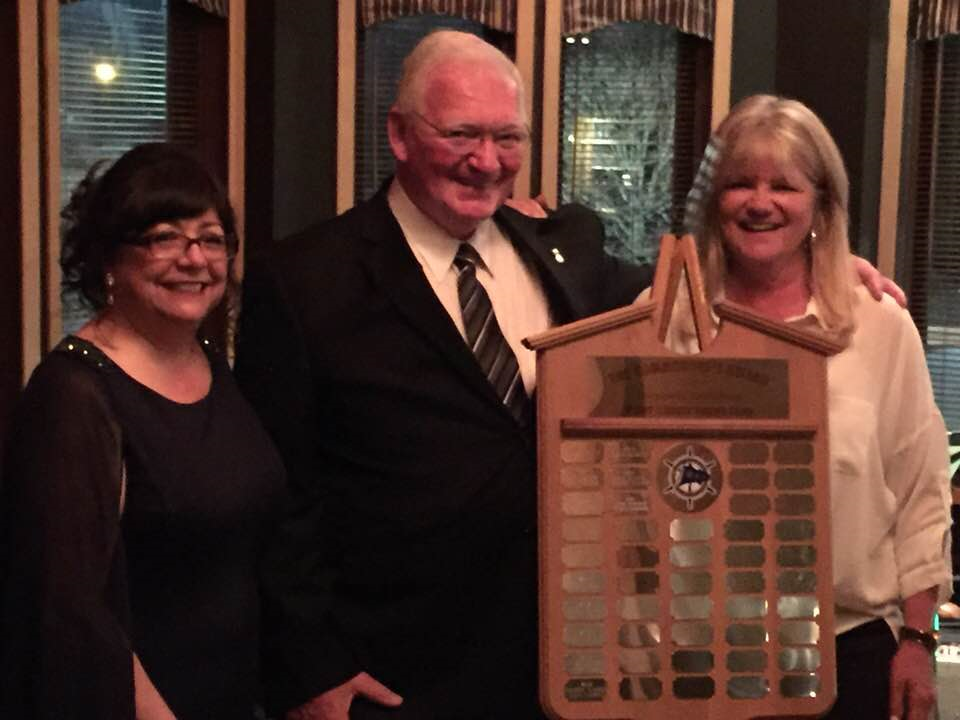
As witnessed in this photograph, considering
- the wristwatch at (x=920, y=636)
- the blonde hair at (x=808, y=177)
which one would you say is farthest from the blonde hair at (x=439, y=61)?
the wristwatch at (x=920, y=636)

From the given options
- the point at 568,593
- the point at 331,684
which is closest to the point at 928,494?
the point at 568,593

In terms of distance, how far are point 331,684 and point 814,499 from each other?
76 centimetres

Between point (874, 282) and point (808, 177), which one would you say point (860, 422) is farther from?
point (808, 177)

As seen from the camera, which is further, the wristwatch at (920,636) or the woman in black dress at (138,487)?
the wristwatch at (920,636)

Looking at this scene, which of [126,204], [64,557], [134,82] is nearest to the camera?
[64,557]

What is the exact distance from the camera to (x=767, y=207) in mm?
2023

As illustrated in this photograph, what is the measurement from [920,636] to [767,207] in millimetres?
685

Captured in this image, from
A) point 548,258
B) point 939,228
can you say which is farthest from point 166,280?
point 939,228

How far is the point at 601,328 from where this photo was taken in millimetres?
1873

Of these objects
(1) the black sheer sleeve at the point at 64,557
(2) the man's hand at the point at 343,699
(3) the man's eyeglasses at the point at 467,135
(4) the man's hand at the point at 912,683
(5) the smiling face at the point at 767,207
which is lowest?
(2) the man's hand at the point at 343,699

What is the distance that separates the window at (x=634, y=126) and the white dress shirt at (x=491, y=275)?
263 cm

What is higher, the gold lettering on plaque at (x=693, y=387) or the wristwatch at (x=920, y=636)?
the gold lettering on plaque at (x=693, y=387)

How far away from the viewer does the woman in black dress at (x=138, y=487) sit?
5.79 feet

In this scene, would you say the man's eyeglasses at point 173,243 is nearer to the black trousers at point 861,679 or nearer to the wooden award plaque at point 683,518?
the wooden award plaque at point 683,518
